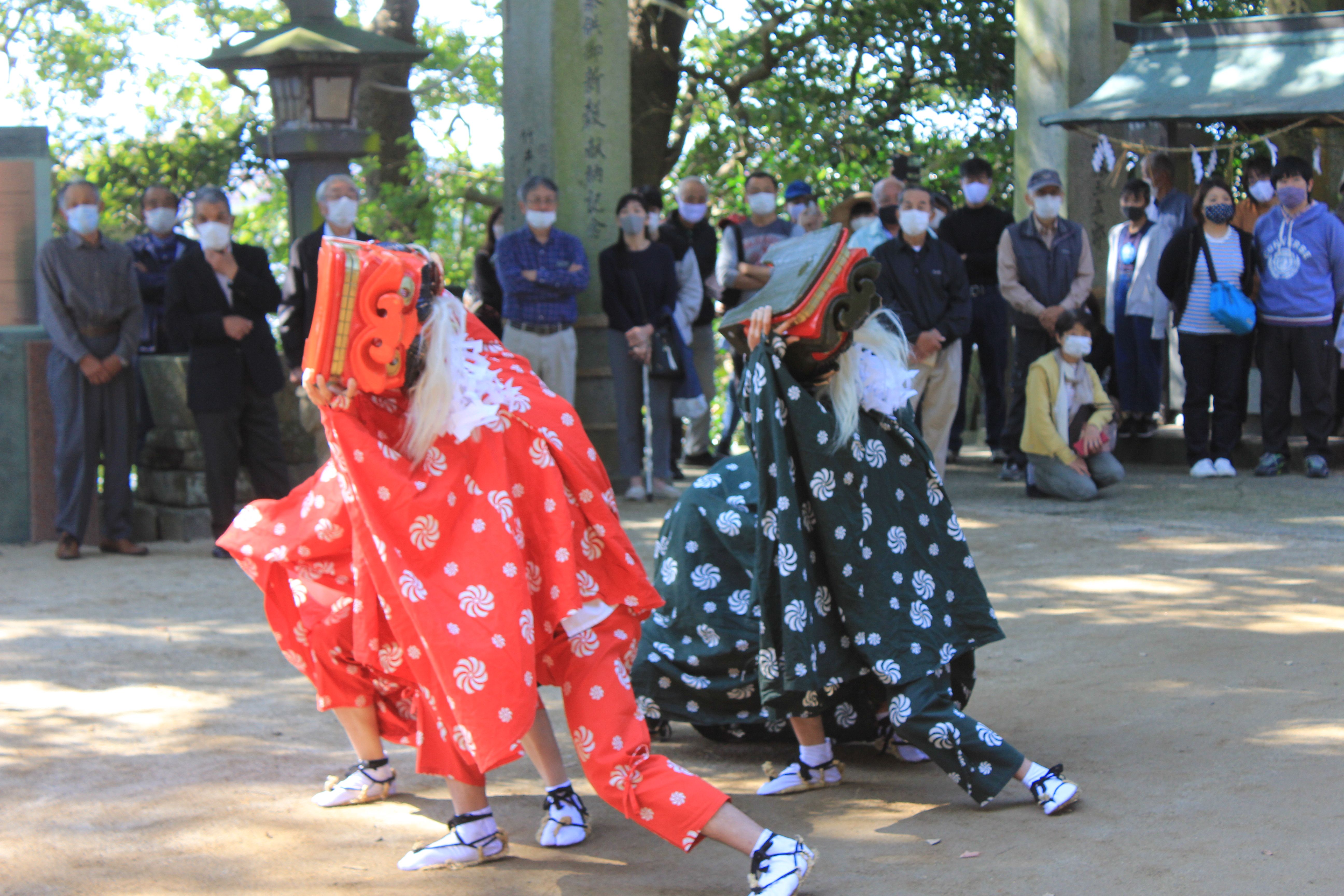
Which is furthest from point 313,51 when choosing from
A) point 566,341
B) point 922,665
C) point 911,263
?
point 922,665

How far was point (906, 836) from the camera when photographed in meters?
3.45

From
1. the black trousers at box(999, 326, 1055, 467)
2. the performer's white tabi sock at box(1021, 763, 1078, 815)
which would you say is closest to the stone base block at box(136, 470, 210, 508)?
the black trousers at box(999, 326, 1055, 467)

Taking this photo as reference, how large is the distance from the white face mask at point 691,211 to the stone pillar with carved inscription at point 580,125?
1.97 ft

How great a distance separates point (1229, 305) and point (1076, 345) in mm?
1196

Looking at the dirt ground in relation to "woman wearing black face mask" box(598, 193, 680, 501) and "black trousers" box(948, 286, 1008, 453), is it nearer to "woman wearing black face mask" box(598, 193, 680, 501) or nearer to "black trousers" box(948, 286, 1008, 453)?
"woman wearing black face mask" box(598, 193, 680, 501)

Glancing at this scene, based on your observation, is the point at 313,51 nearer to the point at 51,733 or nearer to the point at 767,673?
the point at 51,733

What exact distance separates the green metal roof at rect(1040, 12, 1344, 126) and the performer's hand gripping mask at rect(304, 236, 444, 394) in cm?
671

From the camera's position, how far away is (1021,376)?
28.4 feet

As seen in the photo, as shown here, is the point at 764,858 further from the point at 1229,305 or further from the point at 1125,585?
the point at 1229,305

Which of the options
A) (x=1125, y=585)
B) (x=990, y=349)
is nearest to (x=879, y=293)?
(x=1125, y=585)

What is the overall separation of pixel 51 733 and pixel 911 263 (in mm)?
4825

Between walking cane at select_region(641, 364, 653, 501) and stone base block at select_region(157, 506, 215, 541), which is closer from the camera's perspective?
stone base block at select_region(157, 506, 215, 541)

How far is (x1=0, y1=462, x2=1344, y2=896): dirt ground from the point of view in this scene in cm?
324

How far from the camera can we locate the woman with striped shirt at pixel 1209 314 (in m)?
8.40
